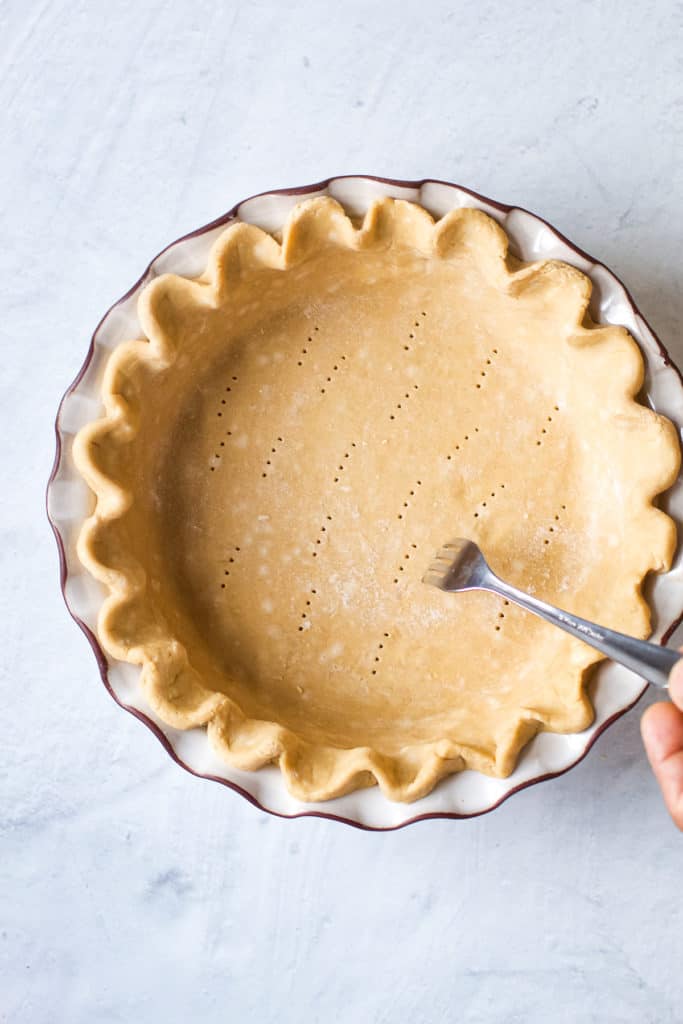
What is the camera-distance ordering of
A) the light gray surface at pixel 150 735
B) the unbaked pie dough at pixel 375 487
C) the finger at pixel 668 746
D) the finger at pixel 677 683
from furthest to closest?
the light gray surface at pixel 150 735
the unbaked pie dough at pixel 375 487
the finger at pixel 668 746
the finger at pixel 677 683

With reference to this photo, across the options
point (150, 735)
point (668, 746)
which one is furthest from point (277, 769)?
point (668, 746)

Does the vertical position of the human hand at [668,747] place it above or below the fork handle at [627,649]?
below

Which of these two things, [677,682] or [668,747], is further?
→ [668,747]

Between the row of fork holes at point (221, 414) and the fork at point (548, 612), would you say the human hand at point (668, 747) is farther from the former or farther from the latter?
the row of fork holes at point (221, 414)

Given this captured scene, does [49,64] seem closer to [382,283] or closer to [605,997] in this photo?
[382,283]

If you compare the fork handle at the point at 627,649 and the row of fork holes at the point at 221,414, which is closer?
the fork handle at the point at 627,649

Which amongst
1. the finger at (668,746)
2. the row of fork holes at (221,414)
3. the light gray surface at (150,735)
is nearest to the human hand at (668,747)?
the finger at (668,746)

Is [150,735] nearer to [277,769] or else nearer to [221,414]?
[277,769]
